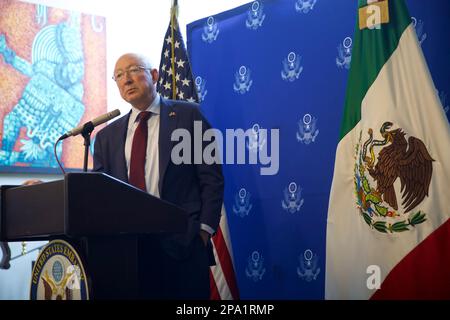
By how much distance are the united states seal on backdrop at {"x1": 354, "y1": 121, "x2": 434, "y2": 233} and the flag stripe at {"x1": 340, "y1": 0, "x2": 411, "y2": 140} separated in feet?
0.46

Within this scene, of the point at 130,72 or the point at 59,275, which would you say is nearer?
the point at 59,275

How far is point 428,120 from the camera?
8.95 ft

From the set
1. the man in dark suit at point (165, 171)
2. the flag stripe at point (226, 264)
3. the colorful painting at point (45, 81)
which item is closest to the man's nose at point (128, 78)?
the man in dark suit at point (165, 171)

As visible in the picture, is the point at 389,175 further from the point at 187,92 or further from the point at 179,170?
the point at 187,92

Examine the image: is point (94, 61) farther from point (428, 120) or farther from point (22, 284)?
point (428, 120)

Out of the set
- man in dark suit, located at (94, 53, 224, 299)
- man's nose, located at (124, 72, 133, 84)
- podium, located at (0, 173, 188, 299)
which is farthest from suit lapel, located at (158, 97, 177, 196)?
podium, located at (0, 173, 188, 299)

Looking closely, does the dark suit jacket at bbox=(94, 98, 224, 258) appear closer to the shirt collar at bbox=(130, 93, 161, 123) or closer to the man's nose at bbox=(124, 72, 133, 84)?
the shirt collar at bbox=(130, 93, 161, 123)

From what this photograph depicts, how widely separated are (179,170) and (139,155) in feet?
0.64

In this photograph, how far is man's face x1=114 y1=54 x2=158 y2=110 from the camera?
282 centimetres

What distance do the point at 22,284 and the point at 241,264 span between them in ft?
4.92

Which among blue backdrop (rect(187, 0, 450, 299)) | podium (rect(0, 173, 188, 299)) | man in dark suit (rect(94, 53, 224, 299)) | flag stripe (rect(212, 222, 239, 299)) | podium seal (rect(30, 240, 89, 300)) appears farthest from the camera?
flag stripe (rect(212, 222, 239, 299))

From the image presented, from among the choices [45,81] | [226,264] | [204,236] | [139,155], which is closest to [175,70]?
[45,81]

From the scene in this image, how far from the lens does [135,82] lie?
9.30 feet

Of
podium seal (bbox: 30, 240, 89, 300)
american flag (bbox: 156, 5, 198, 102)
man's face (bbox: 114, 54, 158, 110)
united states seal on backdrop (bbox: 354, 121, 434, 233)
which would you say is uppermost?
american flag (bbox: 156, 5, 198, 102)
